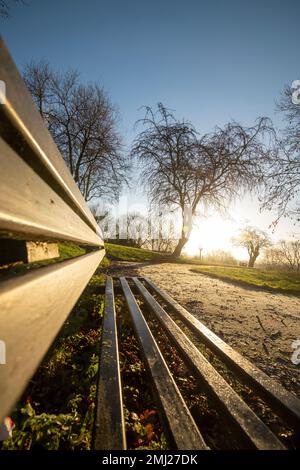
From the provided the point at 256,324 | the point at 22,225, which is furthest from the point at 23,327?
the point at 256,324

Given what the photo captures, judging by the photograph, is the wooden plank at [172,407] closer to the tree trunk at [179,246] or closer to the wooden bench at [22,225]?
the wooden bench at [22,225]

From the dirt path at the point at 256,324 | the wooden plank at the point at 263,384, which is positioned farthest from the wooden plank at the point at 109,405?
the dirt path at the point at 256,324

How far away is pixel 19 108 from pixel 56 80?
17646 millimetres

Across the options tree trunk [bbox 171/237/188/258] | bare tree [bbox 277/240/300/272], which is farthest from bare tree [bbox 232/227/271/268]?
tree trunk [bbox 171/237/188/258]

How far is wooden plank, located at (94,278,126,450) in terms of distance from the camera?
0.77m

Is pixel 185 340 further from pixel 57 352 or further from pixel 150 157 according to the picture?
pixel 150 157

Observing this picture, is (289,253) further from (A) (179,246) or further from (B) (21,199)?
(B) (21,199)

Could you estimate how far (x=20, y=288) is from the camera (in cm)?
45

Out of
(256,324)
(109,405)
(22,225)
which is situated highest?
(22,225)

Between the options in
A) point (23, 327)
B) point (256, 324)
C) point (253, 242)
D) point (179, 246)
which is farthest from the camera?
point (253, 242)

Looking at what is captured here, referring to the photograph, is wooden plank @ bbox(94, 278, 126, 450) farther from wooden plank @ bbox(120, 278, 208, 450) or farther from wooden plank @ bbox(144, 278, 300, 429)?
wooden plank @ bbox(144, 278, 300, 429)

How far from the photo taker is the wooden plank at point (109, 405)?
77cm

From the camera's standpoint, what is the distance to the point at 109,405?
3.03ft
